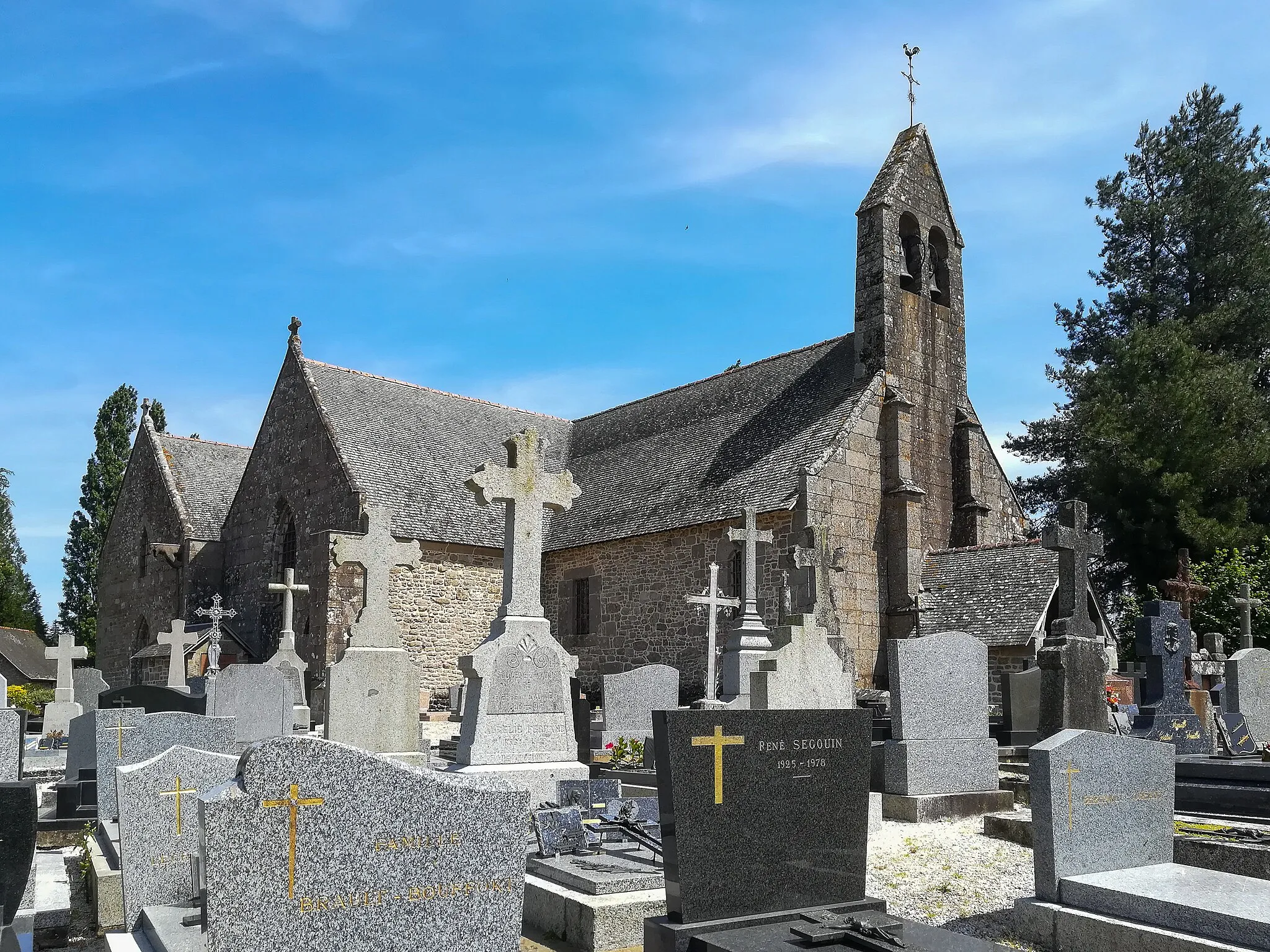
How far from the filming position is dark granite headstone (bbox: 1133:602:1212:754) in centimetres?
1083

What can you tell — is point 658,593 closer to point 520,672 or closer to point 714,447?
point 714,447

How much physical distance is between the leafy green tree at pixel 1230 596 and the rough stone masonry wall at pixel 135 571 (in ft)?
82.0

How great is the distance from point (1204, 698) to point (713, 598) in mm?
6603

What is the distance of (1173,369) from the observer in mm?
25906

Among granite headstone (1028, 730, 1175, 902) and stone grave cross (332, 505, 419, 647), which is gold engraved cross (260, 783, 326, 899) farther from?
stone grave cross (332, 505, 419, 647)

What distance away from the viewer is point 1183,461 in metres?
24.7

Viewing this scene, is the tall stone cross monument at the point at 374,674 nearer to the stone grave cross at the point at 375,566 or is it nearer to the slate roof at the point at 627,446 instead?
the stone grave cross at the point at 375,566

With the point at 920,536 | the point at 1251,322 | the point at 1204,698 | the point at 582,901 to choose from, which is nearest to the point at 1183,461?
the point at 1251,322

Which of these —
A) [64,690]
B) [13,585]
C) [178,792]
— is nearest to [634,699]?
[178,792]

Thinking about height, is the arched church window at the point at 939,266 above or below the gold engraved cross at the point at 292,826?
above

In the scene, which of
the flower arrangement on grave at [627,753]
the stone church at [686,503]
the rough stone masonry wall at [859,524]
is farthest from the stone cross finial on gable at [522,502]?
the rough stone masonry wall at [859,524]

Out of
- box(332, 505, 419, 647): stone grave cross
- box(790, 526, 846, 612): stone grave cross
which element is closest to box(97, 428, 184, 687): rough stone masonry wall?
box(332, 505, 419, 647): stone grave cross

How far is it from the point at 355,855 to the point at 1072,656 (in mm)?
9104

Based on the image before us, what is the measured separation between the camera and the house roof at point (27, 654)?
116ft
